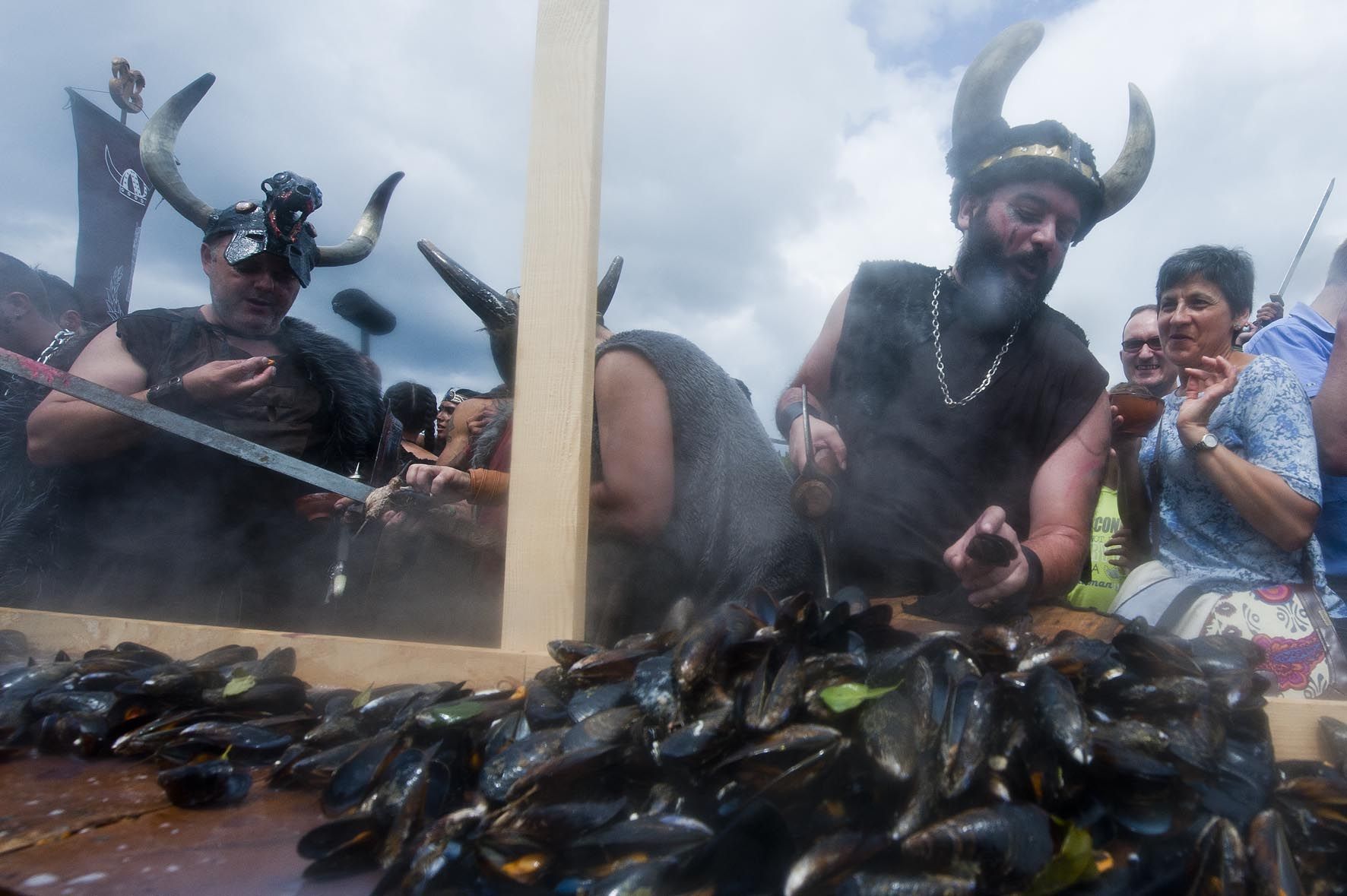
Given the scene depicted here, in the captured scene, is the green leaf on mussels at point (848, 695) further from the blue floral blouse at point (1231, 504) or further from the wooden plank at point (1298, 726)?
the blue floral blouse at point (1231, 504)

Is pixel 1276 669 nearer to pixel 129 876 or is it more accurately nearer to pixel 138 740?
pixel 129 876

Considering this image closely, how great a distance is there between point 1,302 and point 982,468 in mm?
5689

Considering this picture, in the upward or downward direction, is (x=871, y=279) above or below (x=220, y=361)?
above

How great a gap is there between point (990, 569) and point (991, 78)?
1.87m

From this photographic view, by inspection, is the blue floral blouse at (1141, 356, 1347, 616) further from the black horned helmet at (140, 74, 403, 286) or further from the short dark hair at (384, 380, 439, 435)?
the short dark hair at (384, 380, 439, 435)

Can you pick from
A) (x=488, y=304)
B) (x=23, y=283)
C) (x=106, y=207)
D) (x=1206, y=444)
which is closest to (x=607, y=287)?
(x=488, y=304)

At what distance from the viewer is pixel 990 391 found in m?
2.68

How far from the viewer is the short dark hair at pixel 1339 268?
9.11 feet

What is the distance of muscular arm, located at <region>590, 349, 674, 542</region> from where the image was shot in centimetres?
246

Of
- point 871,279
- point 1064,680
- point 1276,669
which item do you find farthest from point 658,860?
point 871,279

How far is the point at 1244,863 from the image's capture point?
969mm

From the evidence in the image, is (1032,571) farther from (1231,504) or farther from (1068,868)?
(1068,868)

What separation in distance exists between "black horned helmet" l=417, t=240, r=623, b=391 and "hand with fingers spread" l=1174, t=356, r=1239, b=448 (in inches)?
87.4

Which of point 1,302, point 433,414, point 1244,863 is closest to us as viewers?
point 1244,863
